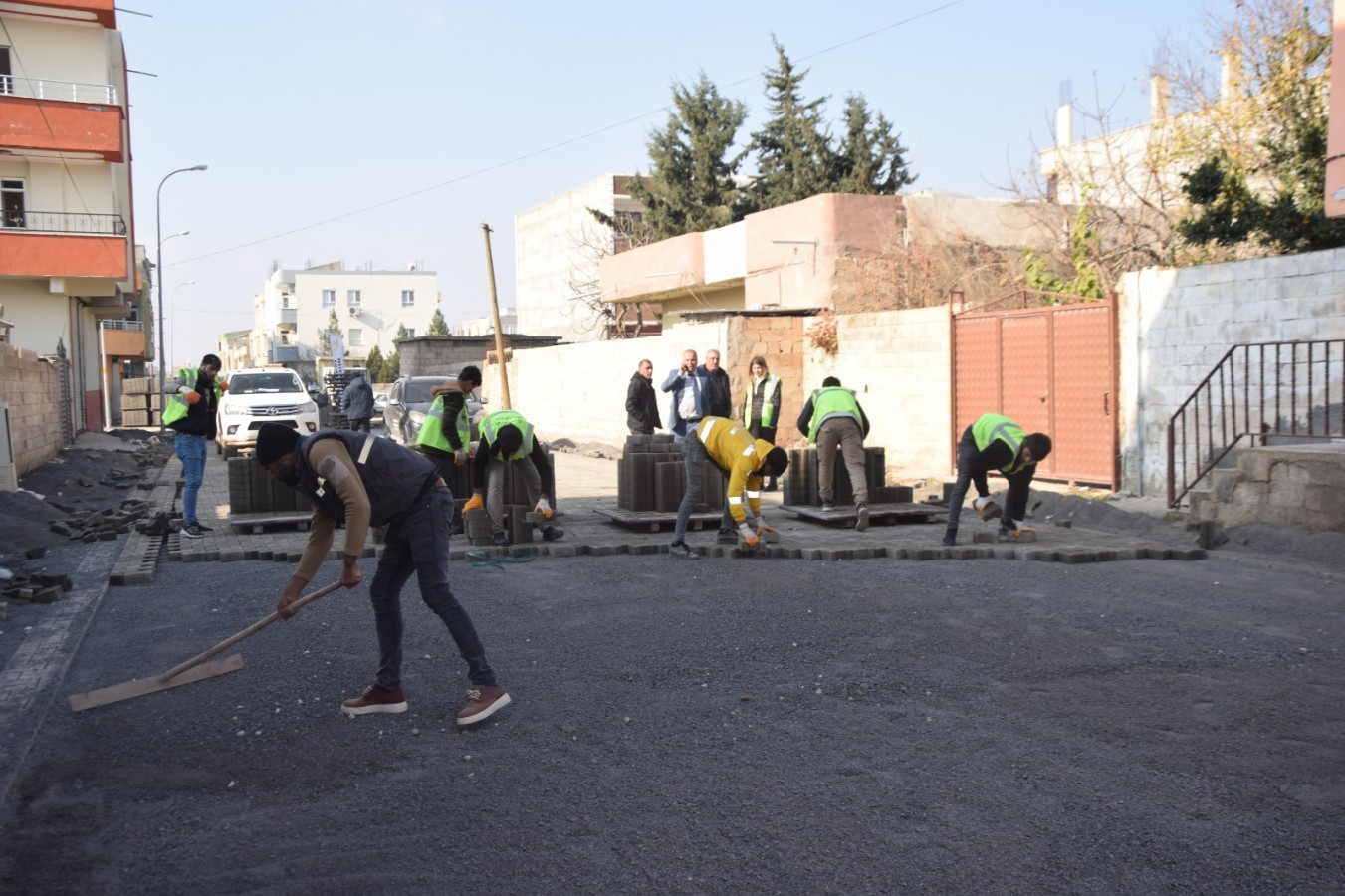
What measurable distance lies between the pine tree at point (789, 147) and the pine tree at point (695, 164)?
1404 mm

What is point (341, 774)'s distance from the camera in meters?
4.47

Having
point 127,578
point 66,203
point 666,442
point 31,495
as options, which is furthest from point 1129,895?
point 66,203

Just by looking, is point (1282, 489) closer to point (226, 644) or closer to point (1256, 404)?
point (1256, 404)

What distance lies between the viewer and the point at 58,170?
28797mm

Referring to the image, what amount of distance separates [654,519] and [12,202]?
25.2m

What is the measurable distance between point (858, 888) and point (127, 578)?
701cm

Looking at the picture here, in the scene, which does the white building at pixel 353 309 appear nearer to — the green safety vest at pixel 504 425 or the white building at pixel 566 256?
the white building at pixel 566 256

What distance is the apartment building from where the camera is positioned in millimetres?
27281

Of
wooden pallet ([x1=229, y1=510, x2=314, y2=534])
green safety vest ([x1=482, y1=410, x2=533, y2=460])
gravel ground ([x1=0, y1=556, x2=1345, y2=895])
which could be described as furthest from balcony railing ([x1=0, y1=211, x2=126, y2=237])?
gravel ground ([x1=0, y1=556, x2=1345, y2=895])

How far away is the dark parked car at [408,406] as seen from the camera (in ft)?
72.0

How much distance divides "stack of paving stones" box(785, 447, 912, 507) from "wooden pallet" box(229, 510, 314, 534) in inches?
196

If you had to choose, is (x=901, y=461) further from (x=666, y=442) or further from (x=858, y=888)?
(x=858, y=888)

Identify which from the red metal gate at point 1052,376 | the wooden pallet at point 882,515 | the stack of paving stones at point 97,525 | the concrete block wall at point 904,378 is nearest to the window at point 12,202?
the stack of paving stones at point 97,525

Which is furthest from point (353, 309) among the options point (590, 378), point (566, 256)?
point (590, 378)
